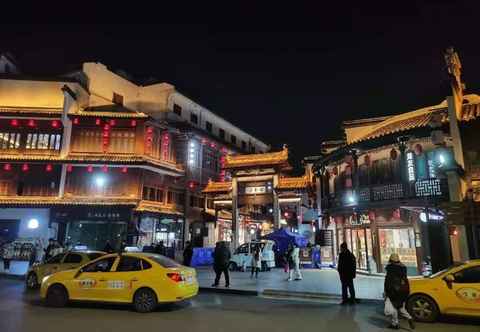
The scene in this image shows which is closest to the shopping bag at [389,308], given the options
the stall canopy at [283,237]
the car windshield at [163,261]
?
the car windshield at [163,261]

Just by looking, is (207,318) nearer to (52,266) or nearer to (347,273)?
(347,273)

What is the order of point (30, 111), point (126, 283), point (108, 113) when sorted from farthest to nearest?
point (108, 113)
point (30, 111)
point (126, 283)

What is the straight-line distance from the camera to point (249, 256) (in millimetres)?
22984

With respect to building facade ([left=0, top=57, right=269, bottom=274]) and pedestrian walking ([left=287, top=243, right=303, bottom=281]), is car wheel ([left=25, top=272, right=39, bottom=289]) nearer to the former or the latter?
pedestrian walking ([left=287, top=243, right=303, bottom=281])

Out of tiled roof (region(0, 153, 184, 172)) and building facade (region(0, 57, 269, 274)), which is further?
tiled roof (region(0, 153, 184, 172))

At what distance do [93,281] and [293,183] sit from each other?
2043 cm

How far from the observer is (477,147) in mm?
16797

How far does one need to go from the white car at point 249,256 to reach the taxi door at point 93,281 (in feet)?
43.9

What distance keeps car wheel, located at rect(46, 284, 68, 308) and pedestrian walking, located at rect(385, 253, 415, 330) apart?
9.06 m

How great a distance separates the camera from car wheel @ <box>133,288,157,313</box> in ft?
31.7

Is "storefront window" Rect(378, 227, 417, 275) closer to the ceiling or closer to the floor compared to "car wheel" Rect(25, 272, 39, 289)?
closer to the ceiling

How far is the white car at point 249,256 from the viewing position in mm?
22875

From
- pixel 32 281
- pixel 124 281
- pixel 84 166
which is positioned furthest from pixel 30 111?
pixel 124 281

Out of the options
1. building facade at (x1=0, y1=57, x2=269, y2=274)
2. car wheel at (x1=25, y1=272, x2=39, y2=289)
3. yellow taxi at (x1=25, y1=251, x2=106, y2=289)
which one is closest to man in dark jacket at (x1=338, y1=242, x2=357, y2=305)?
yellow taxi at (x1=25, y1=251, x2=106, y2=289)
